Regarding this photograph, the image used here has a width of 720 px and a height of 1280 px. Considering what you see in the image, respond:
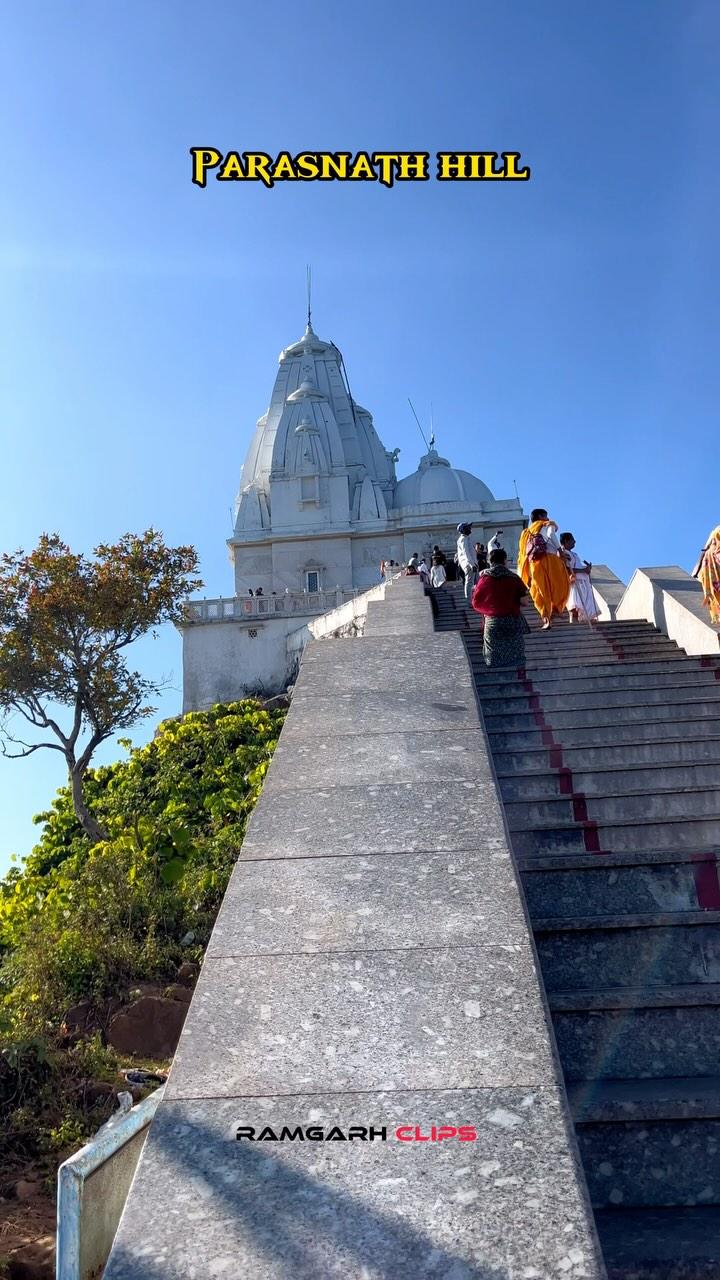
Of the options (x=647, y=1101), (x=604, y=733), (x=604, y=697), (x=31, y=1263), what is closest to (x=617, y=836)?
(x=604, y=733)

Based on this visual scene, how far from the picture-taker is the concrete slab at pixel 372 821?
3.95m

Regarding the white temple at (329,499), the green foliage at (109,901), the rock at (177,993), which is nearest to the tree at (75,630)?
the green foliage at (109,901)

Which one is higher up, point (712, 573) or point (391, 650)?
point (712, 573)

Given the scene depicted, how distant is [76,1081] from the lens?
550 cm

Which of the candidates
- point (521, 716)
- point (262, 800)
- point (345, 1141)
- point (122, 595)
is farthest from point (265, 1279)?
point (122, 595)

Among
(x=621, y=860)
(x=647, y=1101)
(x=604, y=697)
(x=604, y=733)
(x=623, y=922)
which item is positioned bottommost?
(x=647, y=1101)

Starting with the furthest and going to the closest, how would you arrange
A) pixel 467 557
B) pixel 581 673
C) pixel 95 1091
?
pixel 467 557 < pixel 581 673 < pixel 95 1091

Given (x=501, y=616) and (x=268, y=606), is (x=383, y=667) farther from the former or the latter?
(x=268, y=606)

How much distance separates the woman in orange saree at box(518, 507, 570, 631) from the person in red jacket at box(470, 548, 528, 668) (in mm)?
3484

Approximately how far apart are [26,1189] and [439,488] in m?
48.0

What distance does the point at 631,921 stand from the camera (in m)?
4.04

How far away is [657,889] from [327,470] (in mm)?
46535

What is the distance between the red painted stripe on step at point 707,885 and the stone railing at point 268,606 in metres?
27.8

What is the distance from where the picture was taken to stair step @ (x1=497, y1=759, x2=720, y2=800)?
594cm
